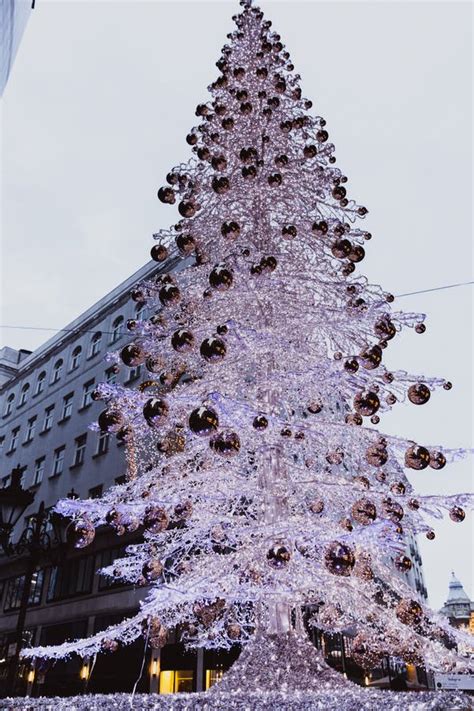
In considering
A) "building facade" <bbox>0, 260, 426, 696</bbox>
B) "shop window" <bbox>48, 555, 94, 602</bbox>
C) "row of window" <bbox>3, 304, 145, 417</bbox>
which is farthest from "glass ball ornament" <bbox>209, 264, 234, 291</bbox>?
"row of window" <bbox>3, 304, 145, 417</bbox>

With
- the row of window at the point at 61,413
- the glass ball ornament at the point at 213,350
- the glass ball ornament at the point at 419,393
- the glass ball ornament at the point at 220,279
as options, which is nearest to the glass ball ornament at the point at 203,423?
the glass ball ornament at the point at 213,350

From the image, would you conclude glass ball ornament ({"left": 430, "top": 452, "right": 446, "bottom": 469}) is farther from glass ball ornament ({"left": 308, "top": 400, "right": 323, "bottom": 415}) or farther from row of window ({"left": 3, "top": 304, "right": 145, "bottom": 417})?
row of window ({"left": 3, "top": 304, "right": 145, "bottom": 417})

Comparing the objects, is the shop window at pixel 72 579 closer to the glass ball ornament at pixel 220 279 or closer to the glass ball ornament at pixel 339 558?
the glass ball ornament at pixel 220 279

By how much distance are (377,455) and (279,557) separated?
139 cm

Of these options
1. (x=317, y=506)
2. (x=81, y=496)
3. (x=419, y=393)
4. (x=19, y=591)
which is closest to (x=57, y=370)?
(x=81, y=496)

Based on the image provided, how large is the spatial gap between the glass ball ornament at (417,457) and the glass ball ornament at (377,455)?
0.67ft

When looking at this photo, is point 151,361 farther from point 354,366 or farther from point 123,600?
point 123,600

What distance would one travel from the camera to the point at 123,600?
16.6 meters

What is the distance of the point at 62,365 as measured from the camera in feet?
92.1

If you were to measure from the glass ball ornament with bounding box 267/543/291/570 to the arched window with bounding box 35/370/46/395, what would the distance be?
27419 mm

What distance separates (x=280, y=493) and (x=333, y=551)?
1374mm

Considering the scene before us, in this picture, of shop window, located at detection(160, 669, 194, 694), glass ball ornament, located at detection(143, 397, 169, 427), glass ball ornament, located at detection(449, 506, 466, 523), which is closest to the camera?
glass ball ornament, located at detection(143, 397, 169, 427)

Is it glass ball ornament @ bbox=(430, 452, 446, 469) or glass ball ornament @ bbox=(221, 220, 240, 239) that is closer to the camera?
glass ball ornament @ bbox=(430, 452, 446, 469)

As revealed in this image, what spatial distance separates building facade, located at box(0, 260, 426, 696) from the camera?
611 inches
